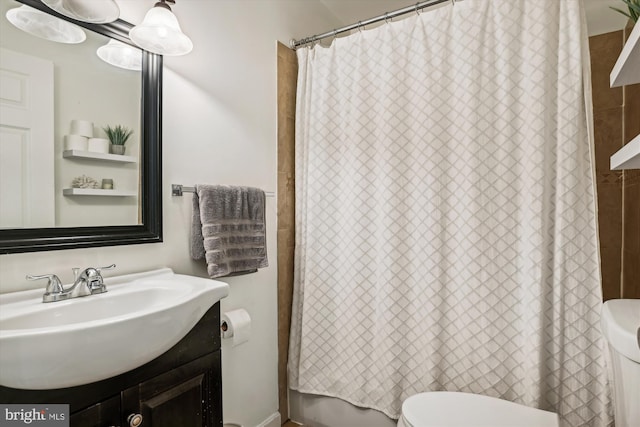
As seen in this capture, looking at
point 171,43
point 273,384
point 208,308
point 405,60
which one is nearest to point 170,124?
point 171,43

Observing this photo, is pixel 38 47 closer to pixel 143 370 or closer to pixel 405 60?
pixel 143 370

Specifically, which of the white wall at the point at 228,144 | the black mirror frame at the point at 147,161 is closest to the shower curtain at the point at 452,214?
the white wall at the point at 228,144

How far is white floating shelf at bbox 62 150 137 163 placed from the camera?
111 cm

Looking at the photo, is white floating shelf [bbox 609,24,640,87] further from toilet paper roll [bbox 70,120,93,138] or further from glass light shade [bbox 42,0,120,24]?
toilet paper roll [bbox 70,120,93,138]

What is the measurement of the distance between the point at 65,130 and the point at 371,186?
1233 millimetres

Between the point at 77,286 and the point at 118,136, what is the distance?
52 cm

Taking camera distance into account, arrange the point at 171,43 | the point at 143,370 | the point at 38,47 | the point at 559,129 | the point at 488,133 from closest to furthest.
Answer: the point at 143,370 → the point at 38,47 → the point at 171,43 → the point at 559,129 → the point at 488,133

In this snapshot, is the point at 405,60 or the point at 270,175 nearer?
the point at 405,60

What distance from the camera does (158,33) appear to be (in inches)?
45.8

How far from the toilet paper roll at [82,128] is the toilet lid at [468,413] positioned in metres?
1.41

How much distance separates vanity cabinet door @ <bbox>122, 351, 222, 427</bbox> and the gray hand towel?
396 millimetres

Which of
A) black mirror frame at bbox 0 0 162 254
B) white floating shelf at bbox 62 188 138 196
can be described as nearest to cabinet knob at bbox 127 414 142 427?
black mirror frame at bbox 0 0 162 254

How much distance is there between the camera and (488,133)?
4.92 ft

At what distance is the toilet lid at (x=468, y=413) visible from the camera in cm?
119
